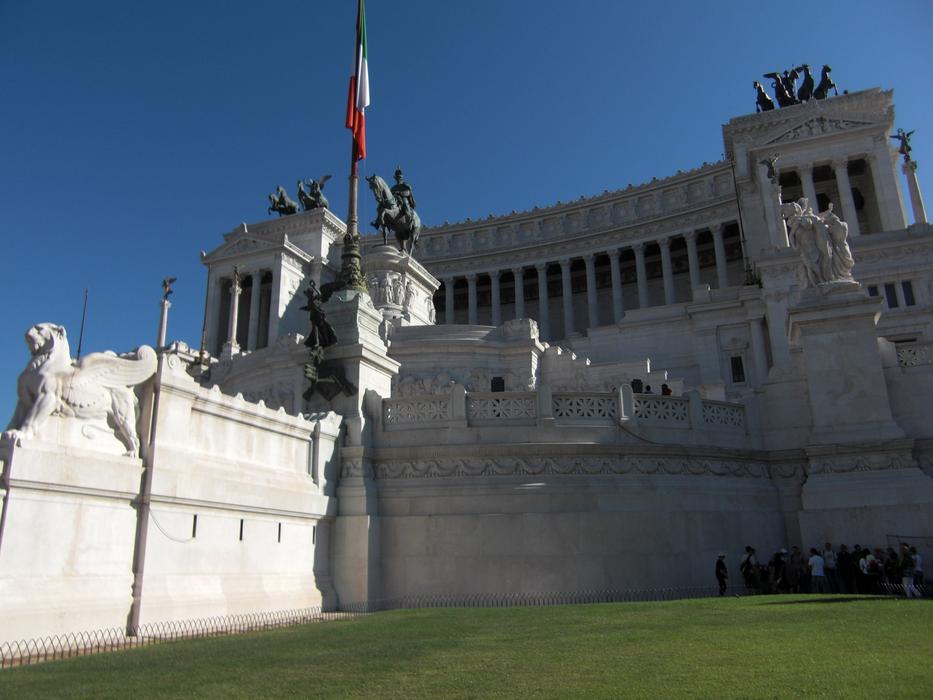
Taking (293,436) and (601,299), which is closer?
(293,436)

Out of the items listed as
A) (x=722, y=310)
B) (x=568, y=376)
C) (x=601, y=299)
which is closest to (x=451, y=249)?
(x=601, y=299)

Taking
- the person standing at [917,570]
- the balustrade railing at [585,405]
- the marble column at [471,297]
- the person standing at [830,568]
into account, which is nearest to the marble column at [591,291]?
the marble column at [471,297]

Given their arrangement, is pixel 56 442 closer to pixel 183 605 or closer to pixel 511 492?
pixel 183 605

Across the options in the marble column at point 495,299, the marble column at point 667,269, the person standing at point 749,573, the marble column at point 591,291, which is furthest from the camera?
the marble column at point 495,299

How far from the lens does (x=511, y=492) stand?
1872 cm

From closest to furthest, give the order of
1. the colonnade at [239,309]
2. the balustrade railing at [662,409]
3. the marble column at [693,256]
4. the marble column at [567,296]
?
1. the balustrade railing at [662,409]
2. the colonnade at [239,309]
3. the marble column at [693,256]
4. the marble column at [567,296]

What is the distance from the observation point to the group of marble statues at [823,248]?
22.4 meters

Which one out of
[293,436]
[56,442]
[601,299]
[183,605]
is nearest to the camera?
[56,442]

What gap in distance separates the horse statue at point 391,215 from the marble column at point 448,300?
36.1m

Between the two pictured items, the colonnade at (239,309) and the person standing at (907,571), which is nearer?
the person standing at (907,571)

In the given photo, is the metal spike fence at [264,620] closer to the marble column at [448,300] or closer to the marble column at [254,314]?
the marble column at [254,314]

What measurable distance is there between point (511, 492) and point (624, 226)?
7071 centimetres

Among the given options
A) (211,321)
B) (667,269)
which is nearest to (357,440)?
(211,321)

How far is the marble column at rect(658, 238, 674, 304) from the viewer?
3125 inches
